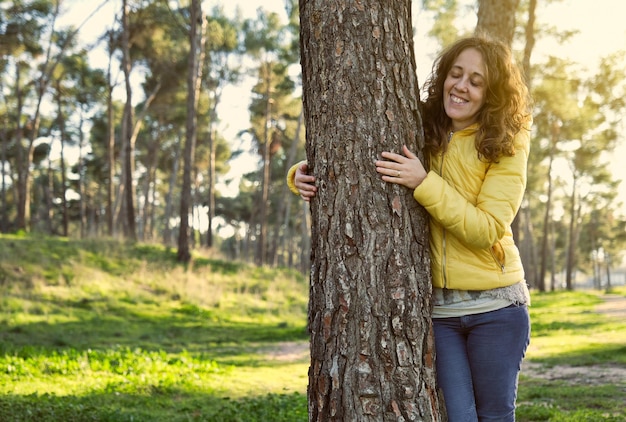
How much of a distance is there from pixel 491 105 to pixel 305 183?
2.89ft

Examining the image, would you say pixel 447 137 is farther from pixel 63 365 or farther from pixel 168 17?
pixel 168 17

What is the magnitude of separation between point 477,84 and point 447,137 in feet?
0.86

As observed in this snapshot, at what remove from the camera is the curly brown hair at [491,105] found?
238 centimetres

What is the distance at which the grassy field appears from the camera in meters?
5.00

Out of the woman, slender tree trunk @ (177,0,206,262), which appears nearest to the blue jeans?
the woman

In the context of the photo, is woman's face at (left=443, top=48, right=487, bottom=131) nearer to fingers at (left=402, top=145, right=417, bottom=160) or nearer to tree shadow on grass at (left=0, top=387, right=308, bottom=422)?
fingers at (left=402, top=145, right=417, bottom=160)

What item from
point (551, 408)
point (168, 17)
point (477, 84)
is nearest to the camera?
point (477, 84)

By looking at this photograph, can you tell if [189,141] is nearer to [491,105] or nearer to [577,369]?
[577,369]

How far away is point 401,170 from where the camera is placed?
2285 millimetres

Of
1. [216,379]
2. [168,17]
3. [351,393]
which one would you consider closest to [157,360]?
[216,379]

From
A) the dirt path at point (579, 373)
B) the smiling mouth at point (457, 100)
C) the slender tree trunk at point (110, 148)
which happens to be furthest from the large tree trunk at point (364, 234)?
the slender tree trunk at point (110, 148)

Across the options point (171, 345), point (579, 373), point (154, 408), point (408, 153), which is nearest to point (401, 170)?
point (408, 153)

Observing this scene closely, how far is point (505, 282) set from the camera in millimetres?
2379

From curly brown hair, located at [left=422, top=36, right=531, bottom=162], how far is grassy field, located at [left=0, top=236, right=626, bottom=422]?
2.82 metres
